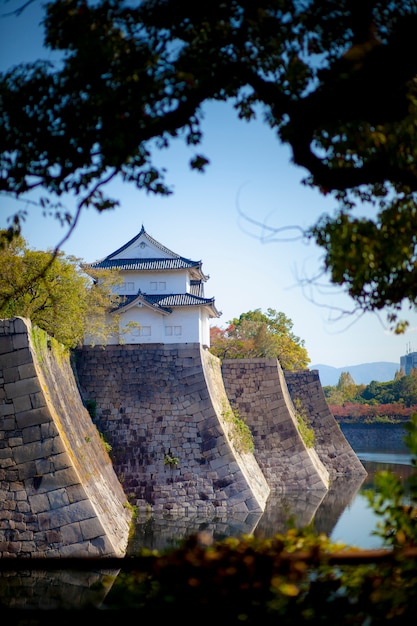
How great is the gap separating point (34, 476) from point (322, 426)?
21115 millimetres

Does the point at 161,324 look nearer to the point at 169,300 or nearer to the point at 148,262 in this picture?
the point at 169,300

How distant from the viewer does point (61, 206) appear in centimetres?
486

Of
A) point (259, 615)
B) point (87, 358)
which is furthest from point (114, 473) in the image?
point (259, 615)

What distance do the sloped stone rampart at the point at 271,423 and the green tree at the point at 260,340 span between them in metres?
10.7

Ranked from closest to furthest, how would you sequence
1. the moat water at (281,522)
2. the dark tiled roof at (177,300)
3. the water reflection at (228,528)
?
the water reflection at (228,528)
the moat water at (281,522)
the dark tiled roof at (177,300)

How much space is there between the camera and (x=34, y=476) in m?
12.0

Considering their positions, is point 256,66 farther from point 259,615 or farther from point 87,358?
point 87,358

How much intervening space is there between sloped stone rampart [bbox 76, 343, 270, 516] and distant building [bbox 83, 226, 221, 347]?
3.92 m

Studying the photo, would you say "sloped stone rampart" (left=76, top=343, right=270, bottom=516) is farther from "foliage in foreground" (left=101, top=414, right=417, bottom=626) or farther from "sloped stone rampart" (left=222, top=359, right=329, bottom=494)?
"foliage in foreground" (left=101, top=414, right=417, bottom=626)

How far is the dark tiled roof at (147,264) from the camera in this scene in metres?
28.0

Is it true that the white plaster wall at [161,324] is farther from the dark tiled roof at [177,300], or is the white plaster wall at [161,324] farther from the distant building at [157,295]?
the dark tiled roof at [177,300]

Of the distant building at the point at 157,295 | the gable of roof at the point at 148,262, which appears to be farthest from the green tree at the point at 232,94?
the gable of roof at the point at 148,262

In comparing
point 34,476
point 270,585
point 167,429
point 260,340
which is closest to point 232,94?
point 270,585

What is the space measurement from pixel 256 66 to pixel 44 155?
4.71 ft
